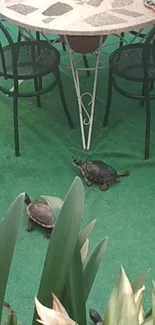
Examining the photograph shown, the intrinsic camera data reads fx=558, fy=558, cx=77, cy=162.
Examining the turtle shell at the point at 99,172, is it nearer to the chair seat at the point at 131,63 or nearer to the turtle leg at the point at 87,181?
the turtle leg at the point at 87,181

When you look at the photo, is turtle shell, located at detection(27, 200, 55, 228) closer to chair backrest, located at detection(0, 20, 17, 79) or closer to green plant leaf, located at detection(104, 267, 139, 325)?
chair backrest, located at detection(0, 20, 17, 79)

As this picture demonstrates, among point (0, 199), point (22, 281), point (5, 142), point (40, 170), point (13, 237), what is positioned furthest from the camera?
point (5, 142)

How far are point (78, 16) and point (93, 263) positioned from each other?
161 centimetres

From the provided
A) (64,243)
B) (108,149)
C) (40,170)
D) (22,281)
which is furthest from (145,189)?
(64,243)

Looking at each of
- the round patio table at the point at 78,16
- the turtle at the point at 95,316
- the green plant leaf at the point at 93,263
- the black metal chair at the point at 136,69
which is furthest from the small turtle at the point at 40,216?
the green plant leaf at the point at 93,263

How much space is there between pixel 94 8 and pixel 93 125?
2.28 ft

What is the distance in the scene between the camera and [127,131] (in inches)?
118

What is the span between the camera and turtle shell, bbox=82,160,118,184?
2596mm

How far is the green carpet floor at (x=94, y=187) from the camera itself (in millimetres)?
2207

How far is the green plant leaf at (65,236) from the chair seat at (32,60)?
1.73 metres

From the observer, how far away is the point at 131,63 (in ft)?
9.16

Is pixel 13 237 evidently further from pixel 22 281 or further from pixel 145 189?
pixel 145 189

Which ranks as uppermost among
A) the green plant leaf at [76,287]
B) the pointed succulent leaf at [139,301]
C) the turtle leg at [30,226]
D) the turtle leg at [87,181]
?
the pointed succulent leaf at [139,301]

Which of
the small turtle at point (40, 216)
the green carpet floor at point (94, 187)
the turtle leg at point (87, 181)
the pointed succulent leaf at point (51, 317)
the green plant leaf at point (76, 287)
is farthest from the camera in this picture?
the turtle leg at point (87, 181)
